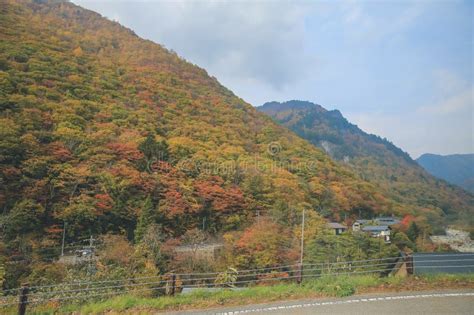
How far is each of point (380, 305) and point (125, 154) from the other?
78.1 feet

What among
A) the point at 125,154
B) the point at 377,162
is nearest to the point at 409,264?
the point at 125,154

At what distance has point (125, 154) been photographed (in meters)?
26.4

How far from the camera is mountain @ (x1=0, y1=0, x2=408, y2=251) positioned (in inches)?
829

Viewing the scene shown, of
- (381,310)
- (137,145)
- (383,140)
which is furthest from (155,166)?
(383,140)

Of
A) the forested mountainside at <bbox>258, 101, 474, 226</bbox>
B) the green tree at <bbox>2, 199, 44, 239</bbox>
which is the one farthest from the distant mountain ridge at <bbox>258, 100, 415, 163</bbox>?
the green tree at <bbox>2, 199, 44, 239</bbox>

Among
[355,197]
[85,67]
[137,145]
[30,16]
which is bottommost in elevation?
[355,197]

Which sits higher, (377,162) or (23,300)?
(377,162)

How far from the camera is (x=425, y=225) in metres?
36.5

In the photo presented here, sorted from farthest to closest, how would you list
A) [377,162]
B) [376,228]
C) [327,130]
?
[327,130]
[377,162]
[376,228]

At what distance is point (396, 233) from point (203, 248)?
1971 cm

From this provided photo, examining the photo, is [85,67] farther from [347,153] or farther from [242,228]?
[347,153]

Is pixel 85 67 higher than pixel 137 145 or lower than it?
higher

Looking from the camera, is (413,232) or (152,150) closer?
(152,150)

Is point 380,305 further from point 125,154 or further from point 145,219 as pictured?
point 125,154
